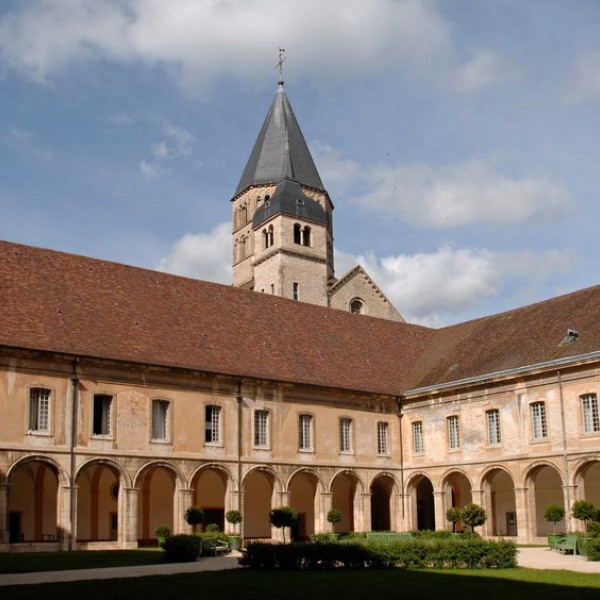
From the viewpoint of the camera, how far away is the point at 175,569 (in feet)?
68.2

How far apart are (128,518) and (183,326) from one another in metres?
7.57

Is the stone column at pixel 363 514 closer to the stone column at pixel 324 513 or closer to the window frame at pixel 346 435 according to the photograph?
Result: the stone column at pixel 324 513

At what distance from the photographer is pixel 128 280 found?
118 feet

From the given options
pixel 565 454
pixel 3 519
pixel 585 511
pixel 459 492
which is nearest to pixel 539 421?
pixel 565 454

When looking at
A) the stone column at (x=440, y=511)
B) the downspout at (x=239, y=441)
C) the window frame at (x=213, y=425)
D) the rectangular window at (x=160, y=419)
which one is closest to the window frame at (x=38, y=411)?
the rectangular window at (x=160, y=419)

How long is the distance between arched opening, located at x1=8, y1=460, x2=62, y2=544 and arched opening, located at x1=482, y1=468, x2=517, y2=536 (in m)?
17.3

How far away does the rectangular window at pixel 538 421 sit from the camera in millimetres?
34344

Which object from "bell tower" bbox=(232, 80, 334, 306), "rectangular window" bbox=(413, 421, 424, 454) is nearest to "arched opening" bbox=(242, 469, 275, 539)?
"rectangular window" bbox=(413, 421, 424, 454)

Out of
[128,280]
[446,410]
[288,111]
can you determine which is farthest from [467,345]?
[288,111]

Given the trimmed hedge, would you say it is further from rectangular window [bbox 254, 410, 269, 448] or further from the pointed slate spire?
the pointed slate spire

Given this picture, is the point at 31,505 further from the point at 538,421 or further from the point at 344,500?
the point at 538,421

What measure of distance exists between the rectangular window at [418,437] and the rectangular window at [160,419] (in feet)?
38.1

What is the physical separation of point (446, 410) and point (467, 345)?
3.68 metres

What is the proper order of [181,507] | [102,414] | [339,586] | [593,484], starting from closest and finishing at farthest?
[339,586], [102,414], [181,507], [593,484]
